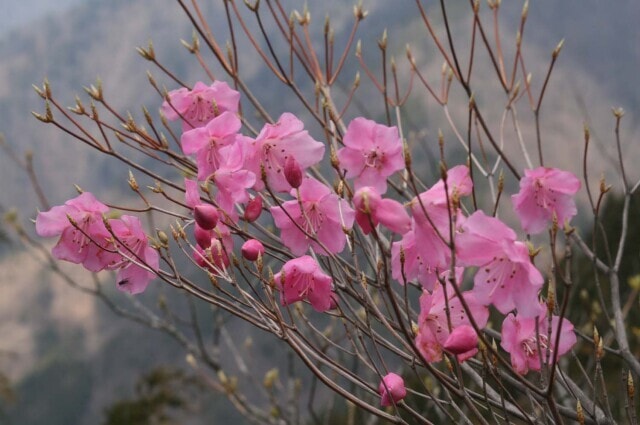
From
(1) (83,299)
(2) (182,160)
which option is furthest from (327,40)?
(1) (83,299)

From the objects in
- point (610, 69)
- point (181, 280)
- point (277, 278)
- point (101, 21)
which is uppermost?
point (101, 21)

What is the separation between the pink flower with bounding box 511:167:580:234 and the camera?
1.19m

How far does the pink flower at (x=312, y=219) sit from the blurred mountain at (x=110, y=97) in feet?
189

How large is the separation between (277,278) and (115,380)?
417ft

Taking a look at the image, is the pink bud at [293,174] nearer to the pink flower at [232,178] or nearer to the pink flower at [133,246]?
the pink flower at [232,178]

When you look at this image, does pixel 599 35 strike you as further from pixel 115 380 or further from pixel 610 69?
pixel 115 380

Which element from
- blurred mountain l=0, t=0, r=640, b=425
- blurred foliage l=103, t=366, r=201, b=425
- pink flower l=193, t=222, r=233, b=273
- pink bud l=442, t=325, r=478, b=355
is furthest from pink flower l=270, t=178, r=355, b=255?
blurred mountain l=0, t=0, r=640, b=425

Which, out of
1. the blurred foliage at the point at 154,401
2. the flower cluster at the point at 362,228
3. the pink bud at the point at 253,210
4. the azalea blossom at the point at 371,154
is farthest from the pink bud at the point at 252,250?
the blurred foliage at the point at 154,401

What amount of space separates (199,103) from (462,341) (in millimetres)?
1022

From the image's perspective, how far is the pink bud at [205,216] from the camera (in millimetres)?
1252

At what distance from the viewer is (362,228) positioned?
1263 millimetres

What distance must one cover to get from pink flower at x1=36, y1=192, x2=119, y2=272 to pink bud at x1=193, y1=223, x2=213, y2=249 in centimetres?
24

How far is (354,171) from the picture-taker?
134 cm

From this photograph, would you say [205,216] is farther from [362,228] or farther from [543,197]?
[543,197]
